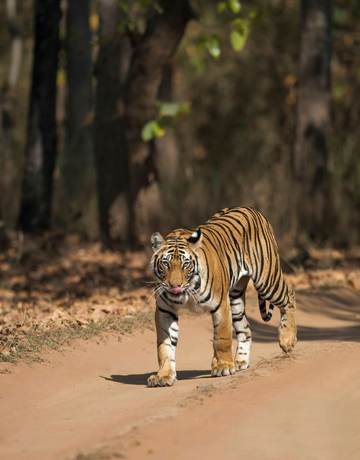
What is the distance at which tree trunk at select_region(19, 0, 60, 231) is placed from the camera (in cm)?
1224

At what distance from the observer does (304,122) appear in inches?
505

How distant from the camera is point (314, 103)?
12828mm

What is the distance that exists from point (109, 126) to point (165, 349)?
26.0 feet

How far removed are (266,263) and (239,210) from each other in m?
0.55

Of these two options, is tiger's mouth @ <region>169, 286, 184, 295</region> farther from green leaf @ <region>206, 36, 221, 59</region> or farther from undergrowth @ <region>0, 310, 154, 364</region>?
green leaf @ <region>206, 36, 221, 59</region>

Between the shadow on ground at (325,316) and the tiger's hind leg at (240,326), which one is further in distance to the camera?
the shadow on ground at (325,316)

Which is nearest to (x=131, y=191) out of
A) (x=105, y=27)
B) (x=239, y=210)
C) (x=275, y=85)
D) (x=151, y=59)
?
(x=151, y=59)

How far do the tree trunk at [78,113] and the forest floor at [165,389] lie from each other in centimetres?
569

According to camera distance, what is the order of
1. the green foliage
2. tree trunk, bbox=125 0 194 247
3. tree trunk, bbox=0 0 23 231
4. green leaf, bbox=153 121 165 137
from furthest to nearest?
tree trunk, bbox=0 0 23 231 < tree trunk, bbox=125 0 194 247 < green leaf, bbox=153 121 165 137 < the green foliage

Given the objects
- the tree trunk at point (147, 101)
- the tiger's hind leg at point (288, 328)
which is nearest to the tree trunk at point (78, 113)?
the tree trunk at point (147, 101)

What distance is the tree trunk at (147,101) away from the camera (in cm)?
992

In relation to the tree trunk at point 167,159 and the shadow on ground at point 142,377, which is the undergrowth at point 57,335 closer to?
the shadow on ground at point 142,377

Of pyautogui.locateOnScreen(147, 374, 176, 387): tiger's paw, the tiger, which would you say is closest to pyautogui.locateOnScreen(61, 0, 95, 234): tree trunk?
the tiger

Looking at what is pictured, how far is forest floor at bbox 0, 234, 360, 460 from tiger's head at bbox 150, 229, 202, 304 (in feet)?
2.28
